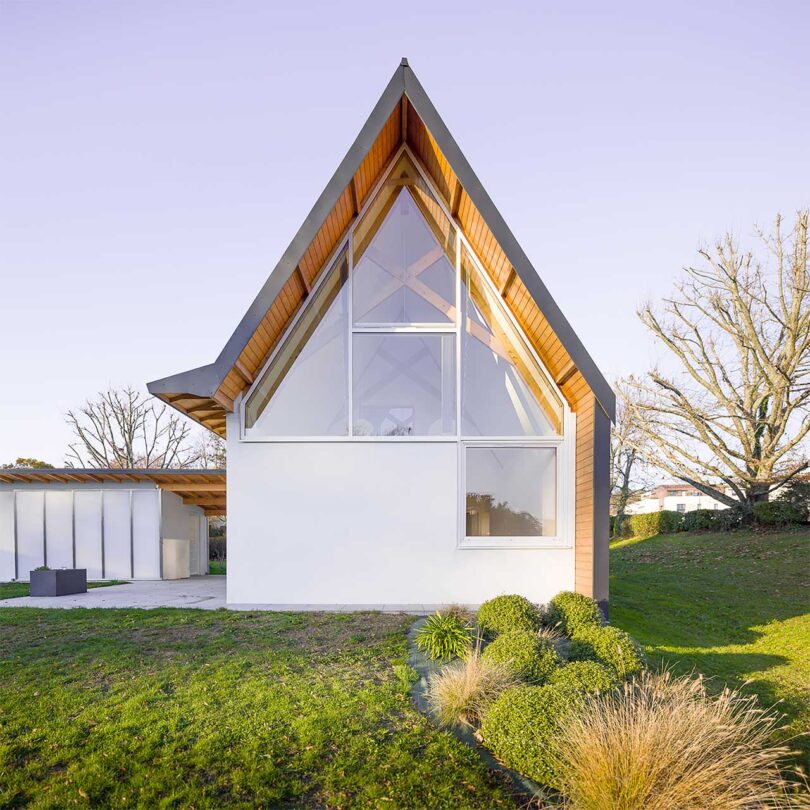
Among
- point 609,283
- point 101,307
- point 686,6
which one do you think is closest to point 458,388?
point 686,6

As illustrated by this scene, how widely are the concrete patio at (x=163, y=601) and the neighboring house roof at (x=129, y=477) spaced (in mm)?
2524

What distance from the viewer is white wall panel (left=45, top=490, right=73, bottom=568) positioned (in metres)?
14.6

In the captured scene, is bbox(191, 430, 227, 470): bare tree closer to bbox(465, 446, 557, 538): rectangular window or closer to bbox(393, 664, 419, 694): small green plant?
bbox(465, 446, 557, 538): rectangular window

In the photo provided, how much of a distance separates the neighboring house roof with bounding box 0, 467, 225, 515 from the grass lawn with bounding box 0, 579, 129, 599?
238 cm

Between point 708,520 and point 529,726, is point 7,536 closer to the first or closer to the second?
point 529,726

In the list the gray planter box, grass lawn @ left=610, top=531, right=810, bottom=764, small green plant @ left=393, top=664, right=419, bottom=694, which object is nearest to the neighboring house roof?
the gray planter box

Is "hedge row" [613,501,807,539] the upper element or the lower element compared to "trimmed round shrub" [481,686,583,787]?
lower

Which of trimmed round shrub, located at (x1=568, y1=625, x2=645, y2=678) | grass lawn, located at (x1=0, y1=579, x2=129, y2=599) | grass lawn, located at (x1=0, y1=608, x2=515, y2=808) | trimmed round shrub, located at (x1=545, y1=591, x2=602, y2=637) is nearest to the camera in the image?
grass lawn, located at (x1=0, y1=608, x2=515, y2=808)

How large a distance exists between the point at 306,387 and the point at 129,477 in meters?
7.63

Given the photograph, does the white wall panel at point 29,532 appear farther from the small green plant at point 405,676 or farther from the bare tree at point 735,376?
the bare tree at point 735,376

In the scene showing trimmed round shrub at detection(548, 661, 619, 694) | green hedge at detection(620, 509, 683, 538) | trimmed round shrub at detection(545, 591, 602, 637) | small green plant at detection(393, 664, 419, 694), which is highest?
trimmed round shrub at detection(548, 661, 619, 694)

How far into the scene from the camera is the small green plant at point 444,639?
5902 mm

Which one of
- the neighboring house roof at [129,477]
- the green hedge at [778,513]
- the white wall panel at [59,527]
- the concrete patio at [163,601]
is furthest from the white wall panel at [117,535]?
the green hedge at [778,513]

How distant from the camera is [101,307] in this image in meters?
26.5
